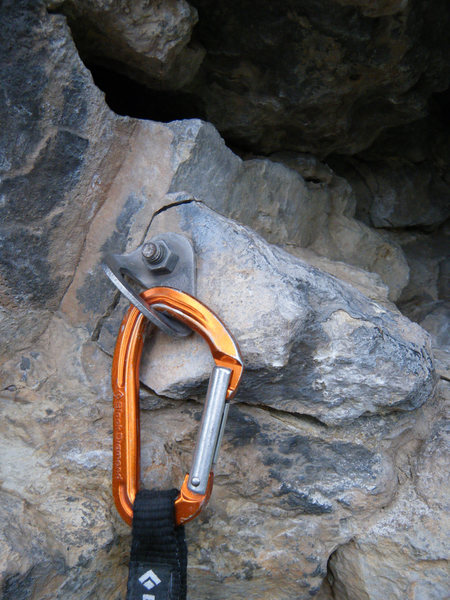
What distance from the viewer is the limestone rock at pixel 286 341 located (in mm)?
852

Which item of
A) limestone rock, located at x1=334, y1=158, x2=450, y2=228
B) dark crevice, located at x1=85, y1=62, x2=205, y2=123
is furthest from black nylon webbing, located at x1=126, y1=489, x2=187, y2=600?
limestone rock, located at x1=334, y1=158, x2=450, y2=228

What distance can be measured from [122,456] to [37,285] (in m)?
0.36

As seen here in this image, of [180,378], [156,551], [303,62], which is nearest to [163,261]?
[180,378]

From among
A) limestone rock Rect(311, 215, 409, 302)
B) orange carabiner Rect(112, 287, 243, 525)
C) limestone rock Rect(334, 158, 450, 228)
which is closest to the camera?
orange carabiner Rect(112, 287, 243, 525)

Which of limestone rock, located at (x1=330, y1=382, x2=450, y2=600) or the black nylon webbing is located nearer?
the black nylon webbing

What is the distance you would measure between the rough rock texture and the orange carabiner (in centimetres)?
59

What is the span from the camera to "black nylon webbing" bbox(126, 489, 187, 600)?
2.61 ft

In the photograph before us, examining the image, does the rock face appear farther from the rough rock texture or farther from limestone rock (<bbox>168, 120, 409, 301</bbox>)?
the rough rock texture

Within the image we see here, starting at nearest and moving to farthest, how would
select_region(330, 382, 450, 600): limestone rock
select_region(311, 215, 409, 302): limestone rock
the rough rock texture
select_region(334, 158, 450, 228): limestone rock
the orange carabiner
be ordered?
the orange carabiner
select_region(330, 382, 450, 600): limestone rock
the rough rock texture
select_region(311, 215, 409, 302): limestone rock
select_region(334, 158, 450, 228): limestone rock

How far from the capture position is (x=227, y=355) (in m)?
0.79

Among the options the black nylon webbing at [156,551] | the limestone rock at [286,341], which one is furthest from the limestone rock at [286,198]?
the black nylon webbing at [156,551]

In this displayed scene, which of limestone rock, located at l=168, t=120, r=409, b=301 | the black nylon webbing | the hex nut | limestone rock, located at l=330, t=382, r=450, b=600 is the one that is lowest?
the black nylon webbing

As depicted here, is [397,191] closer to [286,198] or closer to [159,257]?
[286,198]

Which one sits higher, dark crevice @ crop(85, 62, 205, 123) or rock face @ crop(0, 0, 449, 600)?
dark crevice @ crop(85, 62, 205, 123)
